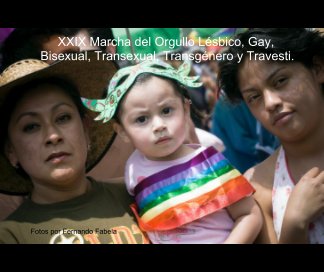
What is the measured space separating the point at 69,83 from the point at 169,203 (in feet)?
1.81

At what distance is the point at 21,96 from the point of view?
64.2 inches

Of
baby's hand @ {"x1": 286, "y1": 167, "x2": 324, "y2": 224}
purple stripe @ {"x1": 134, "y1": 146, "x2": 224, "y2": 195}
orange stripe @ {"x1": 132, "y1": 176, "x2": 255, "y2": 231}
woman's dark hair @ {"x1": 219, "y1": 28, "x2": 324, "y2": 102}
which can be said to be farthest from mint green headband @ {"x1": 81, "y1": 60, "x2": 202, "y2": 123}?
baby's hand @ {"x1": 286, "y1": 167, "x2": 324, "y2": 224}

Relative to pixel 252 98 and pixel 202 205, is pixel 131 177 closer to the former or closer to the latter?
pixel 202 205

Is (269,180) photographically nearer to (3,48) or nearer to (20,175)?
(20,175)

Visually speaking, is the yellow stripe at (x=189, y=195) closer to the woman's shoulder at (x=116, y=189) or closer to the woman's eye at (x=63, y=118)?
the woman's shoulder at (x=116, y=189)

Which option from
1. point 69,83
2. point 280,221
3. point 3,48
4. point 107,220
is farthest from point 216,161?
point 3,48

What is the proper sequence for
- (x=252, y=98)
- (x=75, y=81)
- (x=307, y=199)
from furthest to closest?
(x=75, y=81), (x=252, y=98), (x=307, y=199)

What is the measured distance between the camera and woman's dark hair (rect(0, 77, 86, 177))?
1.63 metres

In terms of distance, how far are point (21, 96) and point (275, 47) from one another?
853mm

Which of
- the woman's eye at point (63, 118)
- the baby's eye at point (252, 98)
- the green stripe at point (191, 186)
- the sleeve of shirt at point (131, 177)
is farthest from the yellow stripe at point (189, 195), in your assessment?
the woman's eye at point (63, 118)

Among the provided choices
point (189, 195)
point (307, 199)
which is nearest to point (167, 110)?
point (189, 195)

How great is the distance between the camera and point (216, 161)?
1.61 m

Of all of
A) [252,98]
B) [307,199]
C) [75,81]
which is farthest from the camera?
[75,81]

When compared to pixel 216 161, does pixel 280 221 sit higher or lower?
lower
